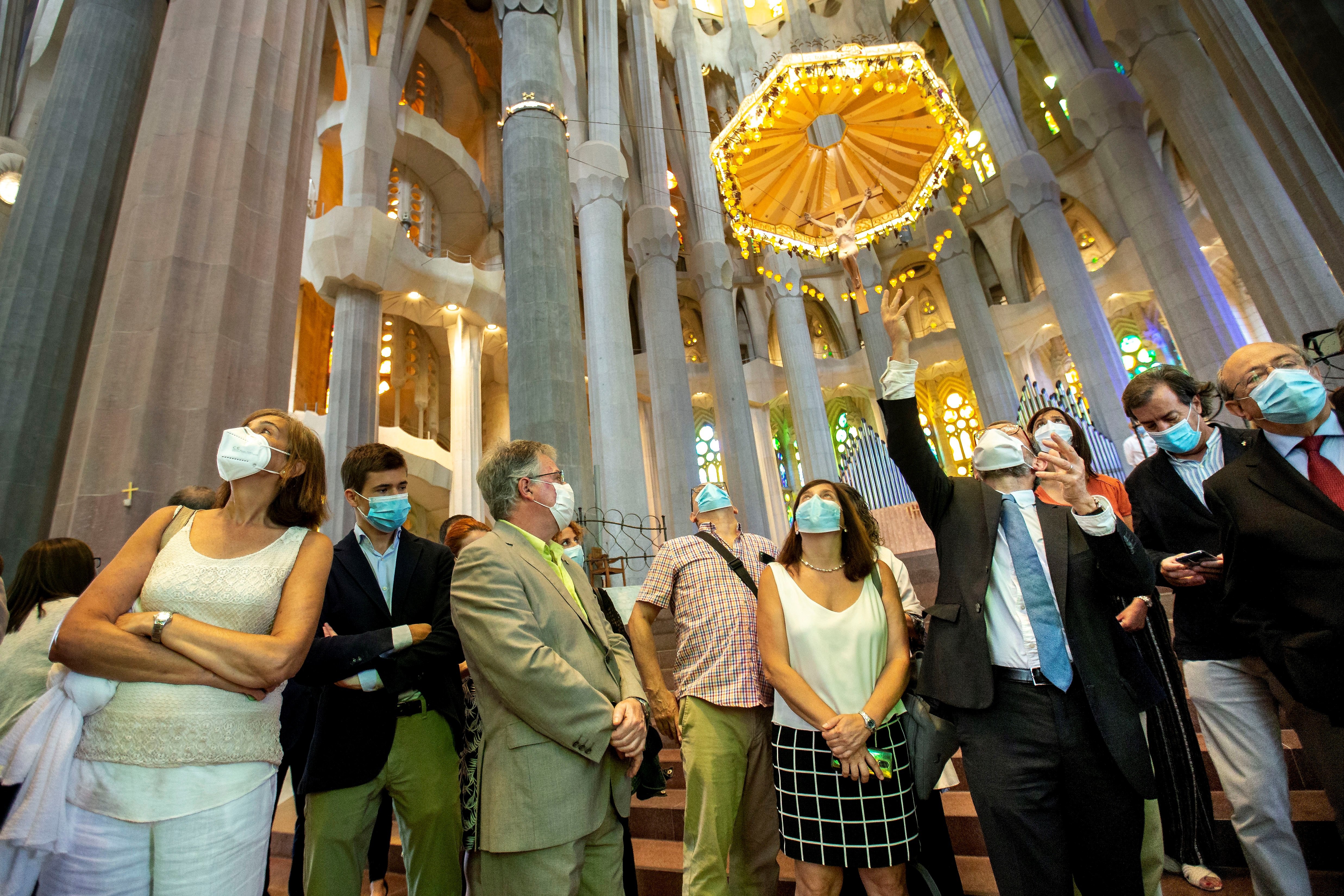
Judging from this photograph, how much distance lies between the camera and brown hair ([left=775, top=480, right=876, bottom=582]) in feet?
6.75

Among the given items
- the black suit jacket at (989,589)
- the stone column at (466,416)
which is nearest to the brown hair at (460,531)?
the black suit jacket at (989,589)

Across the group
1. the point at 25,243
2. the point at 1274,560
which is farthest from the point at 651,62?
the point at 1274,560

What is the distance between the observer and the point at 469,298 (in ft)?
42.4

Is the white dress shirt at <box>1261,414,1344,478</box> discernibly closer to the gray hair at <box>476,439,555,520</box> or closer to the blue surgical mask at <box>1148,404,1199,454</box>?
the blue surgical mask at <box>1148,404,1199,454</box>

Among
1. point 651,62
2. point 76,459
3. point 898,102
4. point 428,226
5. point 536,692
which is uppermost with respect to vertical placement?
point 651,62

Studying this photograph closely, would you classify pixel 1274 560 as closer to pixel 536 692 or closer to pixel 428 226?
pixel 536 692

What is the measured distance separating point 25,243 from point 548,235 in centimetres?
395

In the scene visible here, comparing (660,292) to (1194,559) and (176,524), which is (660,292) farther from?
(176,524)

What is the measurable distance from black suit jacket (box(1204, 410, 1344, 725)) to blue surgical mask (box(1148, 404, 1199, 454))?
28 cm

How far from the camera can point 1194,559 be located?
1.84m

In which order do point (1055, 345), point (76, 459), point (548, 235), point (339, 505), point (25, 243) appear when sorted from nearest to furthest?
point (76, 459) → point (25, 243) → point (548, 235) → point (339, 505) → point (1055, 345)

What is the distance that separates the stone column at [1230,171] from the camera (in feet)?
23.1

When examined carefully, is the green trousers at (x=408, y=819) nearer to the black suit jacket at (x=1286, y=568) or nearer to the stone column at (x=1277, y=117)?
the black suit jacket at (x=1286, y=568)

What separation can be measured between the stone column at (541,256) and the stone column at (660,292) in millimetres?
3790
